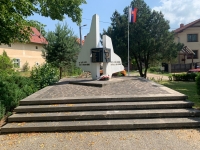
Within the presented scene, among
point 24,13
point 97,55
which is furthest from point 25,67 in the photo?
point 24,13

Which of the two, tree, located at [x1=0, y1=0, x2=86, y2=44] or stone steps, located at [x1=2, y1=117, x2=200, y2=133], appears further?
tree, located at [x1=0, y1=0, x2=86, y2=44]

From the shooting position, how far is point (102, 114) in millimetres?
5379

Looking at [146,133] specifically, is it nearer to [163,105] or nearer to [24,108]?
[163,105]

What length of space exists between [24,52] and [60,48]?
16139 millimetres

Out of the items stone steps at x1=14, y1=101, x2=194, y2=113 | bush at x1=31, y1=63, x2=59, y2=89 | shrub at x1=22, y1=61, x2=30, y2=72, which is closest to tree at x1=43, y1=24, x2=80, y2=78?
bush at x1=31, y1=63, x2=59, y2=89

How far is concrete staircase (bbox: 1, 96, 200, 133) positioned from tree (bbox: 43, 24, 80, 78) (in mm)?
9671

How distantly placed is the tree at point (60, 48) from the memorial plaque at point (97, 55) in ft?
17.2

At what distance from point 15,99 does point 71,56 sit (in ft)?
31.5

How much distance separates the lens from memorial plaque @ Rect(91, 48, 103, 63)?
34.8ft

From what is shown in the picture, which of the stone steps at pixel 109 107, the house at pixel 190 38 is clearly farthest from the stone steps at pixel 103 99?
the house at pixel 190 38

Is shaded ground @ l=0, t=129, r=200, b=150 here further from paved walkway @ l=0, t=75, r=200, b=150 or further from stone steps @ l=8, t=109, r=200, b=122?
stone steps @ l=8, t=109, r=200, b=122

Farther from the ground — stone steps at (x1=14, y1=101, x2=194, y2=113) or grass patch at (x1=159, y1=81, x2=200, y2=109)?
stone steps at (x1=14, y1=101, x2=194, y2=113)

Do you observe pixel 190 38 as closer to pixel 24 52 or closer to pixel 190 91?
pixel 190 91

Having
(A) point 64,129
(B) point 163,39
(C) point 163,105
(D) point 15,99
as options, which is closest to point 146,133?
(C) point 163,105
